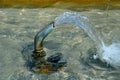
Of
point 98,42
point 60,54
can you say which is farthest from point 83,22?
point 60,54

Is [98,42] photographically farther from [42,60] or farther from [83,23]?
[42,60]

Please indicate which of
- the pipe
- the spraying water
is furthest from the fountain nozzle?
the spraying water

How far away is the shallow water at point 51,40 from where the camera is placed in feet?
11.8

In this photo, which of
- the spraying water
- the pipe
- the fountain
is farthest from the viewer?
the spraying water

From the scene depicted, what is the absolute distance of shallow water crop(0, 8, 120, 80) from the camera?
11.8ft

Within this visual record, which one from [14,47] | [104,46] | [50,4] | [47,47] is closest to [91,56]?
[104,46]

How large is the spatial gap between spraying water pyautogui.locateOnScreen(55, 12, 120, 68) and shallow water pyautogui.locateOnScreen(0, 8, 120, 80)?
11 cm

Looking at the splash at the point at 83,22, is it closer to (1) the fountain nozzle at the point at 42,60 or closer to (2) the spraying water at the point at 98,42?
(2) the spraying water at the point at 98,42

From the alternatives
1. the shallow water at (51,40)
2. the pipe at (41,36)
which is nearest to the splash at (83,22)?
the shallow water at (51,40)

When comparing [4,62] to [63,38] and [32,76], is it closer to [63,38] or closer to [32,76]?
[32,76]

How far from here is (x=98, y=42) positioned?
4125 millimetres

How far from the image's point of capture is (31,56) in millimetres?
3883

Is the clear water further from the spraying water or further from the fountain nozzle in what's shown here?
the fountain nozzle

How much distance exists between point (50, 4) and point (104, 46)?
227cm
